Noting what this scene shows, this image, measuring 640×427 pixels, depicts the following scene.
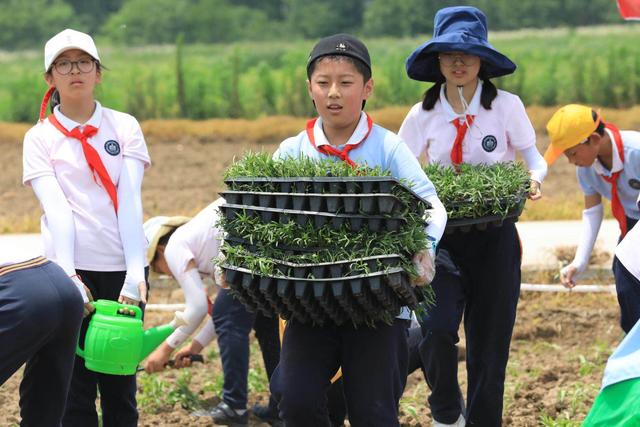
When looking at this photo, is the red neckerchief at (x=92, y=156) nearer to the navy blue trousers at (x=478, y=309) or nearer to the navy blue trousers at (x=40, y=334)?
the navy blue trousers at (x=40, y=334)

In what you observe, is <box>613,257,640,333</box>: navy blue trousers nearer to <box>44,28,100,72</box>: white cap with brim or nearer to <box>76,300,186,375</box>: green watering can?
<box>76,300,186,375</box>: green watering can

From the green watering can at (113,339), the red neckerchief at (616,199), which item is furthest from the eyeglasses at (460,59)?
the green watering can at (113,339)

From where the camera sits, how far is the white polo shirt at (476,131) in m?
5.48

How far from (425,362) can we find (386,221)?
4.90 ft

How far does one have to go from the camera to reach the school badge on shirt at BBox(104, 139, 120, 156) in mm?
5281

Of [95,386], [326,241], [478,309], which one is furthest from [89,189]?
[478,309]

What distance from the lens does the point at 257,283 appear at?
13.9ft

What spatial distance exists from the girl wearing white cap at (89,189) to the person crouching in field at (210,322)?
2.81 feet

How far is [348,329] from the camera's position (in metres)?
4.46

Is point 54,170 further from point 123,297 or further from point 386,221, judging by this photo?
point 386,221

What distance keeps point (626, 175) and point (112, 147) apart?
2651 millimetres

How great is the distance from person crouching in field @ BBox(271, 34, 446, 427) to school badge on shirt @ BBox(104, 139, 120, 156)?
0.96 meters

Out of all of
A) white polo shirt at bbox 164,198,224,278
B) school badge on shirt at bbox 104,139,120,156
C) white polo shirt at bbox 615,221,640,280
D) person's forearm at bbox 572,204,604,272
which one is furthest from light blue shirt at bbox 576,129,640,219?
school badge on shirt at bbox 104,139,120,156

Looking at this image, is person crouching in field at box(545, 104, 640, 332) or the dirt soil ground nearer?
person crouching in field at box(545, 104, 640, 332)
